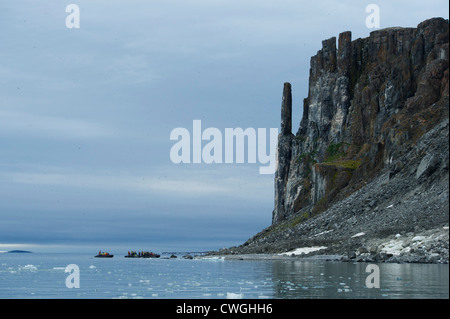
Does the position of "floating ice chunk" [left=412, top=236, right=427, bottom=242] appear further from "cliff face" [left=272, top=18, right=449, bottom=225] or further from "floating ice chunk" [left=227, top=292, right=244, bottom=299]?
"cliff face" [left=272, top=18, right=449, bottom=225]

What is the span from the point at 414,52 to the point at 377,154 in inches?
1257

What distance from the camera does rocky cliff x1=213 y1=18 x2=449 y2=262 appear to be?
102000 millimetres

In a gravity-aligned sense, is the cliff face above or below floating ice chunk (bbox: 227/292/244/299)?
above

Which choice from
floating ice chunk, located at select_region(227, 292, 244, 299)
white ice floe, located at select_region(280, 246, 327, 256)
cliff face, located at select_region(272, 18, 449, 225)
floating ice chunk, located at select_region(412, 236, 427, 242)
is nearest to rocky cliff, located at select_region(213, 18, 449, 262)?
cliff face, located at select_region(272, 18, 449, 225)

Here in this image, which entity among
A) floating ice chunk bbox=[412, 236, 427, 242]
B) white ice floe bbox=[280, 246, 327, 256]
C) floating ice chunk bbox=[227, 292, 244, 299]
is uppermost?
floating ice chunk bbox=[412, 236, 427, 242]

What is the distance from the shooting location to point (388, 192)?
128m

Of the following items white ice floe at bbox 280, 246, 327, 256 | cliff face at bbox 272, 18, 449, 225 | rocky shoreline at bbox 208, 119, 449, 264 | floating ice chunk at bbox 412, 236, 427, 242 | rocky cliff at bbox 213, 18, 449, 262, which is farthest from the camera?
cliff face at bbox 272, 18, 449, 225

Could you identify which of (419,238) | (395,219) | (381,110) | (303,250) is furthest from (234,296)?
(381,110)

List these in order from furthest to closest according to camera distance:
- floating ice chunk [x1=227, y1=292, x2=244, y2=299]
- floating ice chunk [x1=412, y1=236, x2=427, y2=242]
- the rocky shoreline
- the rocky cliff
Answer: the rocky cliff, floating ice chunk [x1=412, y1=236, x2=427, y2=242], the rocky shoreline, floating ice chunk [x1=227, y1=292, x2=244, y2=299]

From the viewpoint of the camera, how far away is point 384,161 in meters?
153

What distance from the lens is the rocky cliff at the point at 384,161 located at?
102 m

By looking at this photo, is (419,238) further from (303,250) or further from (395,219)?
(303,250)
